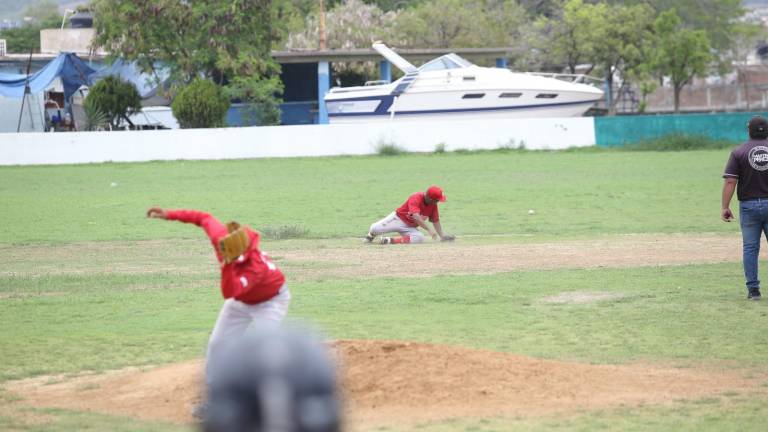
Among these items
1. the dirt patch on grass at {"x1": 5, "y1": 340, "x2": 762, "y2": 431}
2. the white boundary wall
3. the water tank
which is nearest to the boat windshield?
the white boundary wall

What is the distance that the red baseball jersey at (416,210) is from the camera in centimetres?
1967

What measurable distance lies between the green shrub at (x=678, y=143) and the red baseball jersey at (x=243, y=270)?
119ft

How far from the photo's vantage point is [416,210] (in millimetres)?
19641

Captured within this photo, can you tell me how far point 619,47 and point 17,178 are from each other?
40740 millimetres

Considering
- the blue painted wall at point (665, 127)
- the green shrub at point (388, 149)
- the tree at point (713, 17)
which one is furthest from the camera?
the tree at point (713, 17)

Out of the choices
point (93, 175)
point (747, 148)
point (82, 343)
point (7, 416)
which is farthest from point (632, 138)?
point (7, 416)

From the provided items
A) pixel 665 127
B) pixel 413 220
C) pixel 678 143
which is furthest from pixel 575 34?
pixel 413 220

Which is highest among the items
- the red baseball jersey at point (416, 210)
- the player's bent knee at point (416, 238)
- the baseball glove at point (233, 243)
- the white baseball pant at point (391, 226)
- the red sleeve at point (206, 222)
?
the red sleeve at point (206, 222)

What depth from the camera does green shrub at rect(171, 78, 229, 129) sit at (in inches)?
1810

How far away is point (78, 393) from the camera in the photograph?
923 cm

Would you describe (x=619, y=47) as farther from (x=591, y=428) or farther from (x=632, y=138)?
(x=591, y=428)

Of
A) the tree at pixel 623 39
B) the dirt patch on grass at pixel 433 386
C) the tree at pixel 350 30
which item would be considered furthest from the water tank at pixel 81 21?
the dirt patch on grass at pixel 433 386

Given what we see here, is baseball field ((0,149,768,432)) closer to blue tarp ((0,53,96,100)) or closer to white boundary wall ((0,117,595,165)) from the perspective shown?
white boundary wall ((0,117,595,165))

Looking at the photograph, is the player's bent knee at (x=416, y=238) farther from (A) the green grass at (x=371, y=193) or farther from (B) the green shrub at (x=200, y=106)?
(B) the green shrub at (x=200, y=106)
